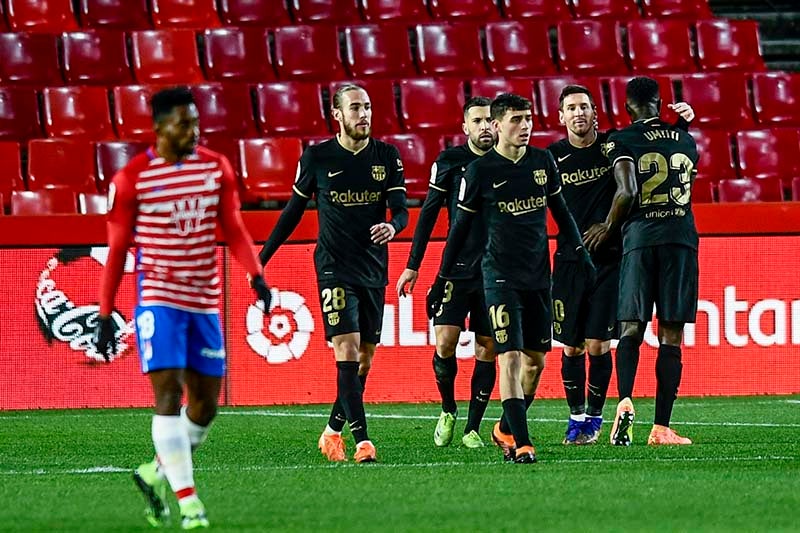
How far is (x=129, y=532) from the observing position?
6090 mm

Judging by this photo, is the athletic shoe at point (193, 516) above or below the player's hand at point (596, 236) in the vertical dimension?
below

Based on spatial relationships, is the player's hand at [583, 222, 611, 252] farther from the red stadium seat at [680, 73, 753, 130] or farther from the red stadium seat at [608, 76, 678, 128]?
the red stadium seat at [680, 73, 753, 130]

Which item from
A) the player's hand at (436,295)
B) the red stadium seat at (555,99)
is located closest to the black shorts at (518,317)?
the player's hand at (436,295)

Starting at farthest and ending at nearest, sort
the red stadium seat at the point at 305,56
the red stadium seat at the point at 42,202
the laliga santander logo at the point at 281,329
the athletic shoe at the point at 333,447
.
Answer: the red stadium seat at the point at 305,56
the red stadium seat at the point at 42,202
the laliga santander logo at the point at 281,329
the athletic shoe at the point at 333,447

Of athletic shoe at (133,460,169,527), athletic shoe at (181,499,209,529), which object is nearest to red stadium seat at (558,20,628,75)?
athletic shoe at (133,460,169,527)

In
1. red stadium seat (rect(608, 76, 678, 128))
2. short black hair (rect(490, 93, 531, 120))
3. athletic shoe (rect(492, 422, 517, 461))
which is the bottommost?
athletic shoe (rect(492, 422, 517, 461))

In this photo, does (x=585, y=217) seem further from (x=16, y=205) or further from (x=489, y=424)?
(x=16, y=205)

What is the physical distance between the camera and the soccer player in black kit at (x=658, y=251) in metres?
9.54

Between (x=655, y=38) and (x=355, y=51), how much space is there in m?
3.16

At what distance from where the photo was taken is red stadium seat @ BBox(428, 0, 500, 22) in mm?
17281

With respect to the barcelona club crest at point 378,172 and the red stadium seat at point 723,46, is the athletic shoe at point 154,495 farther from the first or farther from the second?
the red stadium seat at point 723,46

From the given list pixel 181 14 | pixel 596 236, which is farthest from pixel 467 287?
pixel 181 14

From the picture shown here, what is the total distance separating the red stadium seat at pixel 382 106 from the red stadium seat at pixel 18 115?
2820 millimetres

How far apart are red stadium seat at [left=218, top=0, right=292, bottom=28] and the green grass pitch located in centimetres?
625
